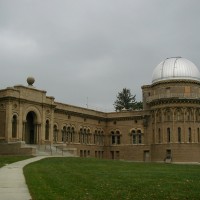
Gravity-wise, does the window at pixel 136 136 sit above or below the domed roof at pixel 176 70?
below

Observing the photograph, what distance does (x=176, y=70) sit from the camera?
59.6 meters

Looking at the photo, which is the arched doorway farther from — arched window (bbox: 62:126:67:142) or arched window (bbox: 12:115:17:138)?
arched window (bbox: 62:126:67:142)

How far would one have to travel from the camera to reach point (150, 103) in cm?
5834

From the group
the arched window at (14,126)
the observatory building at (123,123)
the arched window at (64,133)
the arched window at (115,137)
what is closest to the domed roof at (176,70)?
the observatory building at (123,123)

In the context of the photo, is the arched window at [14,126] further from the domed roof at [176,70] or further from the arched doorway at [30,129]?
the domed roof at [176,70]

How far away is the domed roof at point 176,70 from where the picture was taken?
2336 inches

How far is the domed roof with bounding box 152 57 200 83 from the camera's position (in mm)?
59344

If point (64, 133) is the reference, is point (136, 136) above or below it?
below

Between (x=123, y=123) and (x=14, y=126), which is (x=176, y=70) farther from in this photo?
(x=14, y=126)

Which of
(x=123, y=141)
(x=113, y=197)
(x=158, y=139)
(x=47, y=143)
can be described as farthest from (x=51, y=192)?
(x=123, y=141)

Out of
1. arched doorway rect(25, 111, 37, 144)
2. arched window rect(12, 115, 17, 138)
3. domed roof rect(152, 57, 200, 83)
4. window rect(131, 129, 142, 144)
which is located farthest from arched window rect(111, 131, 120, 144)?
arched window rect(12, 115, 17, 138)

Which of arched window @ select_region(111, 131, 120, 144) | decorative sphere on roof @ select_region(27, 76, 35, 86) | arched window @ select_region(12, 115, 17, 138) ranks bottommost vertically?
arched window @ select_region(111, 131, 120, 144)

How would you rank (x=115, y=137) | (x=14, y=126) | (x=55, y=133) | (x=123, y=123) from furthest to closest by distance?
(x=115, y=137), (x=123, y=123), (x=55, y=133), (x=14, y=126)

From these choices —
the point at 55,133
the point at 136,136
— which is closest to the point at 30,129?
the point at 55,133
